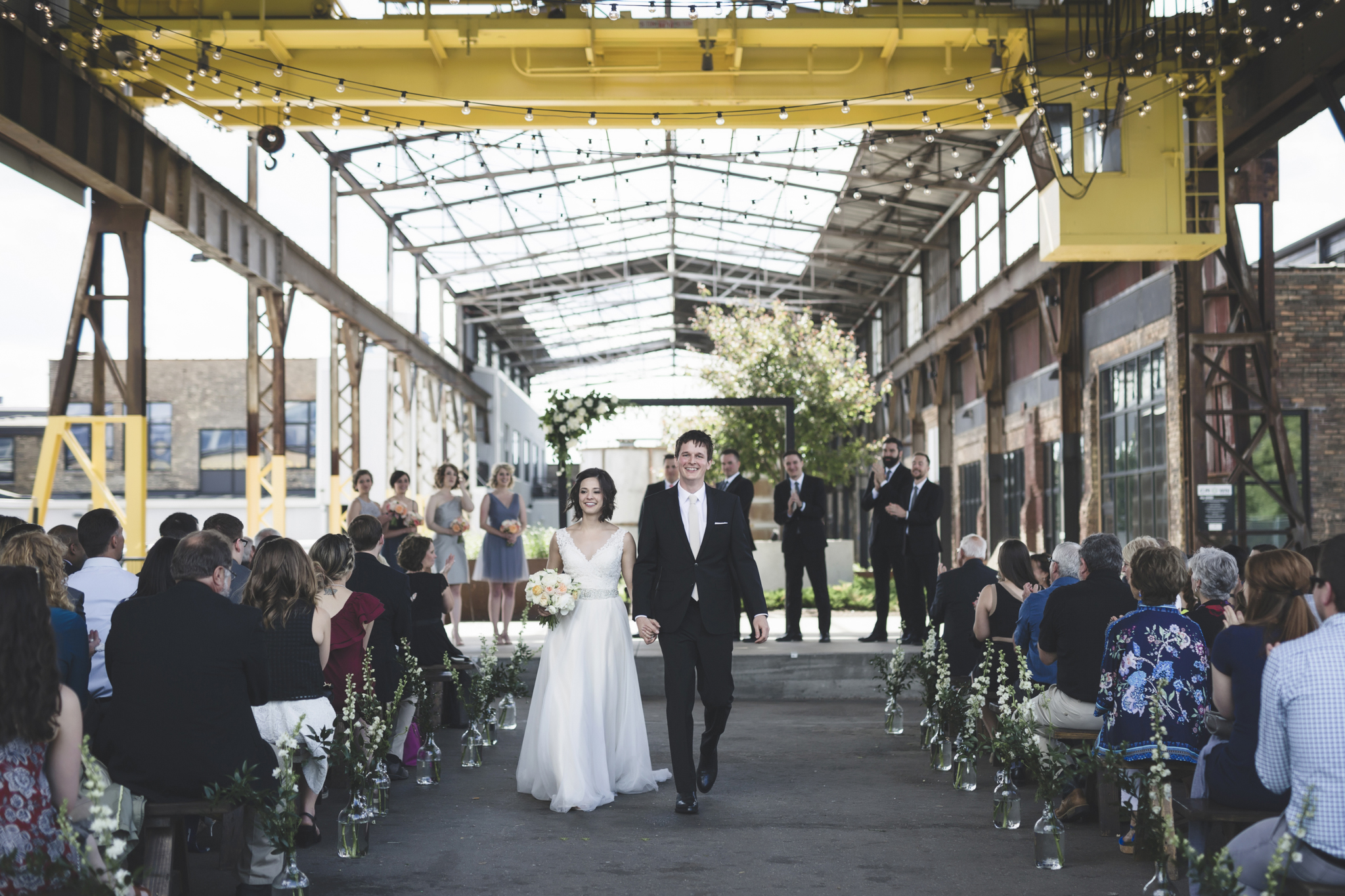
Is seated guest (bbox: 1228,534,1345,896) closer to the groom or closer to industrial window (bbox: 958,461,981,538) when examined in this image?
the groom

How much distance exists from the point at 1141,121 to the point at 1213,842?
9.18 meters

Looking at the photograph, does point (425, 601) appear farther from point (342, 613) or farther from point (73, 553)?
point (73, 553)

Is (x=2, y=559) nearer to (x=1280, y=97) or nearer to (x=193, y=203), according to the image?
(x=193, y=203)

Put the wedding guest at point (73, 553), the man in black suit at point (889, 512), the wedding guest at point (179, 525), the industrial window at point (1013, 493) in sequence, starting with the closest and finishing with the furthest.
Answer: the wedding guest at point (73, 553) → the wedding guest at point (179, 525) → the man in black suit at point (889, 512) → the industrial window at point (1013, 493)

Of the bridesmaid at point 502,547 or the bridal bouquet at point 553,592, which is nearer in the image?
the bridal bouquet at point 553,592

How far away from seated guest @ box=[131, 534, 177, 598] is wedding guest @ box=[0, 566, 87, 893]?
5.20 ft

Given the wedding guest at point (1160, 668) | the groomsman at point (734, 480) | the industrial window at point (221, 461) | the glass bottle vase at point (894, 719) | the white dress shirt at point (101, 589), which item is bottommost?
the glass bottle vase at point (894, 719)

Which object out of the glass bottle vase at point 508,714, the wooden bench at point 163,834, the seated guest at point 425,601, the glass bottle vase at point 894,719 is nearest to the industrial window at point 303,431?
the glass bottle vase at point 508,714

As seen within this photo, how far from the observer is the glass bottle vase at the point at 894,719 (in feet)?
29.2

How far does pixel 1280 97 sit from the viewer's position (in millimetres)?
10922

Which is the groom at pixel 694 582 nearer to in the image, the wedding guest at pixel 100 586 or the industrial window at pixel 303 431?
the wedding guest at pixel 100 586

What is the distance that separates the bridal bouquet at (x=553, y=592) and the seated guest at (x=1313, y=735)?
3623 mm

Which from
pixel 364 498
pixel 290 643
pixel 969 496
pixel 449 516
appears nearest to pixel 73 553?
pixel 290 643

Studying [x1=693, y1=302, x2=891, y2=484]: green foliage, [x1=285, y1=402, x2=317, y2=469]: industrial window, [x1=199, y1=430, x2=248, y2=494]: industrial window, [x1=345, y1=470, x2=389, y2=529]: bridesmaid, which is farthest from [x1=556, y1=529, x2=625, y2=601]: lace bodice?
[x1=199, y1=430, x2=248, y2=494]: industrial window
